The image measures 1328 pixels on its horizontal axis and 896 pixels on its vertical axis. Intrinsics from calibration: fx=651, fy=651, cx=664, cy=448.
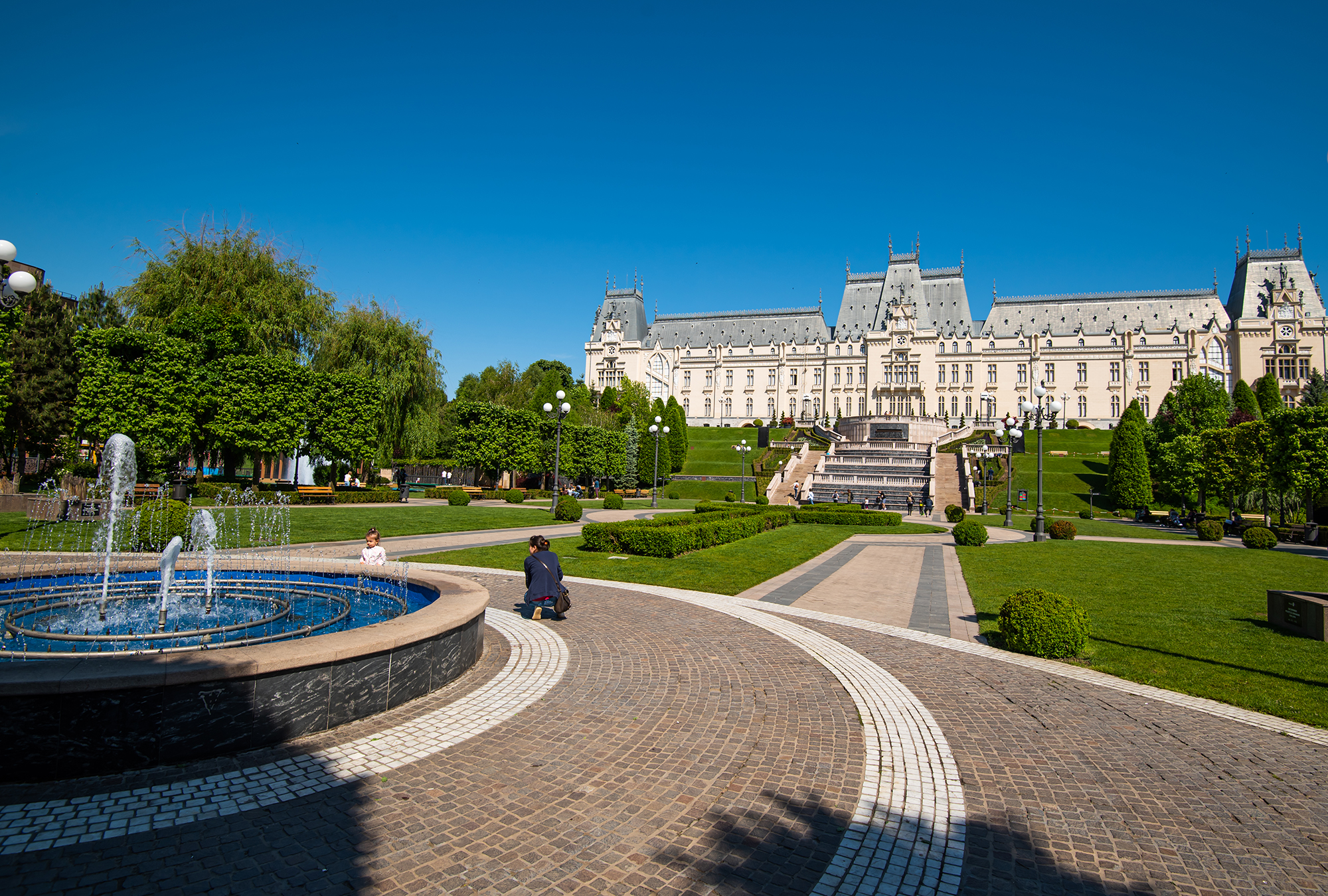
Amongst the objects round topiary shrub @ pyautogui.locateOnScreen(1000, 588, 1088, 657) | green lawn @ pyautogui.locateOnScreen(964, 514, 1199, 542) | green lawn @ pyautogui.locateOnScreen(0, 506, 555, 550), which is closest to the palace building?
green lawn @ pyautogui.locateOnScreen(964, 514, 1199, 542)

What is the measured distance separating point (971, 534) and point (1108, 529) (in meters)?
13.2

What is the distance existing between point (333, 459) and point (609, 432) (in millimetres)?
22395

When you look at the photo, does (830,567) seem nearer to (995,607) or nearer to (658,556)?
(658,556)

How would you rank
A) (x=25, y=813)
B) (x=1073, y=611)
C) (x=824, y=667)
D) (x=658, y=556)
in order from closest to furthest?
1. (x=25, y=813)
2. (x=824, y=667)
3. (x=1073, y=611)
4. (x=658, y=556)

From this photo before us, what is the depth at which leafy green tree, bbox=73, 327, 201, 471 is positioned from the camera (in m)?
27.8

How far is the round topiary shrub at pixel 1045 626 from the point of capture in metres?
8.78

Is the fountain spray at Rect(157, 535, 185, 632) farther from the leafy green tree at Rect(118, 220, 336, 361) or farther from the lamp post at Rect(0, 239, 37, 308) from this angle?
the leafy green tree at Rect(118, 220, 336, 361)

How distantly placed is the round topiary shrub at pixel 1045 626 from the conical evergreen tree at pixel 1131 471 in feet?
144

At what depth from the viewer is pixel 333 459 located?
3547 centimetres

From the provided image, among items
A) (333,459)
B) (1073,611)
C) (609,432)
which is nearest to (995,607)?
(1073,611)

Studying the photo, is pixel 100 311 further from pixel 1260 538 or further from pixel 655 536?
pixel 1260 538

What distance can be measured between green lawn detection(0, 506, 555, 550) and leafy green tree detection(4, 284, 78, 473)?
610 inches

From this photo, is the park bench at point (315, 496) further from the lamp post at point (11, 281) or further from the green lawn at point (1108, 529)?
the green lawn at point (1108, 529)

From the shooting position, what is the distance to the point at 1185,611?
465 inches
